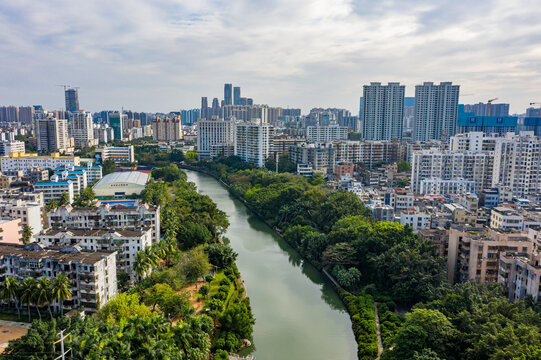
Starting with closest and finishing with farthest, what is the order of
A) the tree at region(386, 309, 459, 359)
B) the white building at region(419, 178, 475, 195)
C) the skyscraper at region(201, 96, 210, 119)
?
1. the tree at region(386, 309, 459, 359)
2. the white building at region(419, 178, 475, 195)
3. the skyscraper at region(201, 96, 210, 119)

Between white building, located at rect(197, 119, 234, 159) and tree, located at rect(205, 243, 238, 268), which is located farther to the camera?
white building, located at rect(197, 119, 234, 159)

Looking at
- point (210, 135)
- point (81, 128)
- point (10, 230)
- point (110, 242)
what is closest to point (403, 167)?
point (210, 135)

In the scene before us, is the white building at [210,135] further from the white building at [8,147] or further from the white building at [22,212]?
the white building at [22,212]

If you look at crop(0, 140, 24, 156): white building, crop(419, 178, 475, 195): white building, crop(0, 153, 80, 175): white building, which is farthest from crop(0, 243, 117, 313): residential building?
crop(0, 140, 24, 156): white building

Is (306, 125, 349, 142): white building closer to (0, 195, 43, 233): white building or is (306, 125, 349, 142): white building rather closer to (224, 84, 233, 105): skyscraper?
(0, 195, 43, 233): white building

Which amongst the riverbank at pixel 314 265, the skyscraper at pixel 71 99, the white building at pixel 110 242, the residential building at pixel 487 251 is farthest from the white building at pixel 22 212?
the skyscraper at pixel 71 99

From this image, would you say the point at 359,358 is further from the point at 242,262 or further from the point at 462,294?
the point at 242,262
